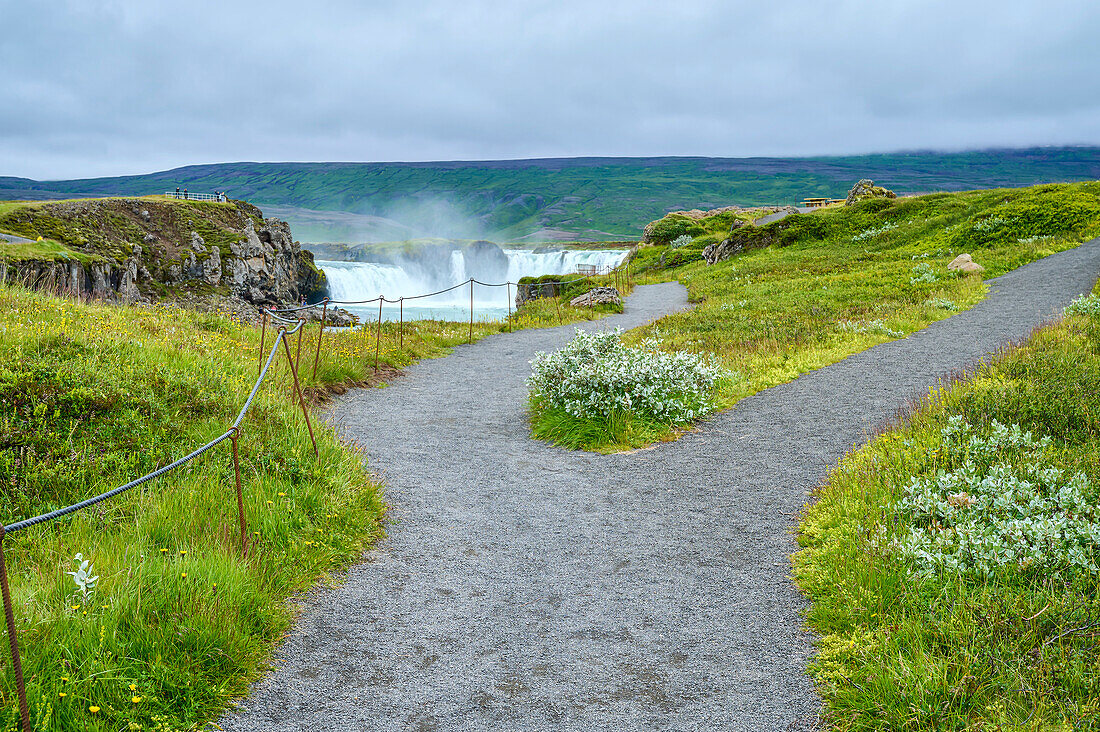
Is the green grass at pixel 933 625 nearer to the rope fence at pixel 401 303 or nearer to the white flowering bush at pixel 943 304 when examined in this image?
the rope fence at pixel 401 303

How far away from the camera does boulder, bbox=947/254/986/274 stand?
21661mm

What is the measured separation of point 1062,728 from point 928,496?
2.31 metres

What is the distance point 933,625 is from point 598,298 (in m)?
21.9

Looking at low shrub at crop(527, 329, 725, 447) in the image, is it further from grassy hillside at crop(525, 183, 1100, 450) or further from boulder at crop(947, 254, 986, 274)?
boulder at crop(947, 254, 986, 274)

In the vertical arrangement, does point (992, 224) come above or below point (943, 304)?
above

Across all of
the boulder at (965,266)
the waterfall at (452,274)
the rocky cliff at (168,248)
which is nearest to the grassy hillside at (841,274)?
the boulder at (965,266)

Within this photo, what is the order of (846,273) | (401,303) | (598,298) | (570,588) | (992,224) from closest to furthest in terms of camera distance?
1. (570,588)
2. (401,303)
3. (846,273)
4. (598,298)
5. (992,224)

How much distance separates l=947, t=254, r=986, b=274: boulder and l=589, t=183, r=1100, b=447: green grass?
324mm

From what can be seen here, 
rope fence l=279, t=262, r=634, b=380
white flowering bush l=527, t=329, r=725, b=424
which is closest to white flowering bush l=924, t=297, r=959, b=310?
white flowering bush l=527, t=329, r=725, b=424

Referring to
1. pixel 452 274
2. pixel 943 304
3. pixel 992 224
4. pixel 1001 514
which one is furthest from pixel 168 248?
pixel 1001 514

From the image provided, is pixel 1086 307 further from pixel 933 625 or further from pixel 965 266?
pixel 933 625

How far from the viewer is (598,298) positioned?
2530 centimetres

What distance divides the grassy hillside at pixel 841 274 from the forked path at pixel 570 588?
1.53m

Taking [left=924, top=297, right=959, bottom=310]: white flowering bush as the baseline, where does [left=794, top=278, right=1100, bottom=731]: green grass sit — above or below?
below
